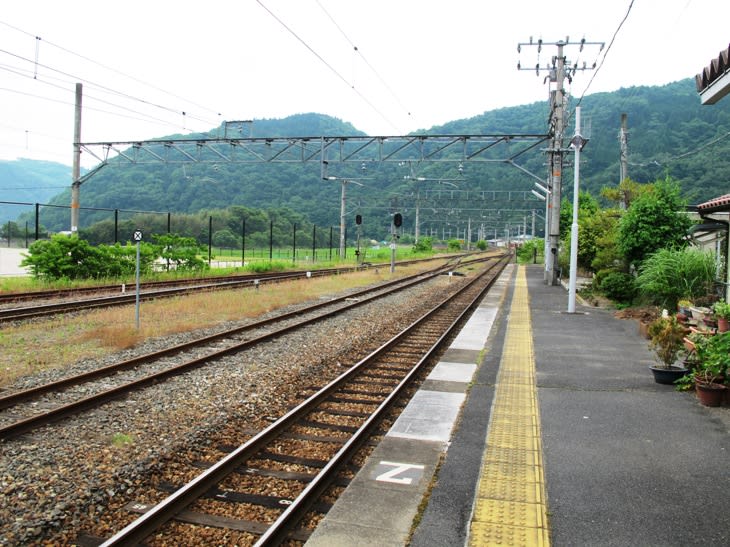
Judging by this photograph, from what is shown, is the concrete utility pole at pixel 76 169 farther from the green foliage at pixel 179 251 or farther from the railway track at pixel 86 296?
the railway track at pixel 86 296

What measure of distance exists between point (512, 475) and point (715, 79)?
4.74m

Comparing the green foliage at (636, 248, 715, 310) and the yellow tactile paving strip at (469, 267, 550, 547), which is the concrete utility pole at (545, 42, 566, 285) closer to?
the green foliage at (636, 248, 715, 310)

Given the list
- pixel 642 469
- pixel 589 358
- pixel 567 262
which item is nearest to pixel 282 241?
pixel 567 262

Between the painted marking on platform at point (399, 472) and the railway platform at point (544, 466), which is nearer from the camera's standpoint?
the railway platform at point (544, 466)

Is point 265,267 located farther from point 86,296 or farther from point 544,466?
point 544,466

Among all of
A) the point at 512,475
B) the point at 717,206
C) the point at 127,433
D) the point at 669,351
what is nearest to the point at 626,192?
the point at 717,206

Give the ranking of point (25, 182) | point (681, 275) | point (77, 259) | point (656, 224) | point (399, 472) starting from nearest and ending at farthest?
point (399, 472) → point (681, 275) → point (656, 224) → point (77, 259) → point (25, 182)

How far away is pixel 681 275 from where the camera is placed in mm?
15883

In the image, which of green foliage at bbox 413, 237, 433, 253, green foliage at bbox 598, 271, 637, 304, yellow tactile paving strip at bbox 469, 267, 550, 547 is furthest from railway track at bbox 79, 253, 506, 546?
green foliage at bbox 413, 237, 433, 253

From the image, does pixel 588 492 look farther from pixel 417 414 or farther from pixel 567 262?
pixel 567 262

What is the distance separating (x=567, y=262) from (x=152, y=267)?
2167 cm

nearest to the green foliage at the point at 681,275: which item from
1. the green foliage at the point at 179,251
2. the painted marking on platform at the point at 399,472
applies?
the painted marking on platform at the point at 399,472

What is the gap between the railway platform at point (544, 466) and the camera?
472cm

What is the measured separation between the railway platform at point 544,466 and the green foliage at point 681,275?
5864 millimetres
